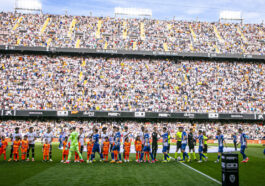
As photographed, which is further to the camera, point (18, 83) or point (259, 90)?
point (259, 90)

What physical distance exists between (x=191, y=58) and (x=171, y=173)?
3625 cm

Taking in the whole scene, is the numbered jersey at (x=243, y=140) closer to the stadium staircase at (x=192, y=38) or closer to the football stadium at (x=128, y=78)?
the football stadium at (x=128, y=78)

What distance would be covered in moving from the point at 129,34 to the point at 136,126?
1888 centimetres

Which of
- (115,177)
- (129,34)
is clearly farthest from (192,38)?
(115,177)

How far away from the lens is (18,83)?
1539 inches

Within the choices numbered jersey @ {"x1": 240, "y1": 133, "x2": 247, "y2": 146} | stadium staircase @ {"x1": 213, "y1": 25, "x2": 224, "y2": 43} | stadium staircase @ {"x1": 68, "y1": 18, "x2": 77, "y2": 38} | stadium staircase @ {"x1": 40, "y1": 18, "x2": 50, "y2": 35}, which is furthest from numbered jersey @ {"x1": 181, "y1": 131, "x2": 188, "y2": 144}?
stadium staircase @ {"x1": 40, "y1": 18, "x2": 50, "y2": 35}

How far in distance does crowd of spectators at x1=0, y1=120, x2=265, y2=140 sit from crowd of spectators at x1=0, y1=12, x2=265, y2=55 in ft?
44.4

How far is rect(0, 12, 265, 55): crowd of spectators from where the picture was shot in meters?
44.6

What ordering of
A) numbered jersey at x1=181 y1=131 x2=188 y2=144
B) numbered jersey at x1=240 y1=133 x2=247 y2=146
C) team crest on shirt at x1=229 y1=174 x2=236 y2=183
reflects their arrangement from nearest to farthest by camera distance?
team crest on shirt at x1=229 y1=174 x2=236 y2=183 → numbered jersey at x1=181 y1=131 x2=188 y2=144 → numbered jersey at x1=240 y1=133 x2=247 y2=146

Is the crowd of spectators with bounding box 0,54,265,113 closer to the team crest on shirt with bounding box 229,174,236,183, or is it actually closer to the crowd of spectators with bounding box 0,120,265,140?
the crowd of spectators with bounding box 0,120,265,140

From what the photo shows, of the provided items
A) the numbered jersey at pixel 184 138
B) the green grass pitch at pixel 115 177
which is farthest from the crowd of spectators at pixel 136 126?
the green grass pitch at pixel 115 177

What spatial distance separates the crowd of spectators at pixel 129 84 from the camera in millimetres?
38094

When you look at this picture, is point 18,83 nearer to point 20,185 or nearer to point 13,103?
point 13,103

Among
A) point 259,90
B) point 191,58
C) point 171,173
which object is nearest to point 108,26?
point 191,58
